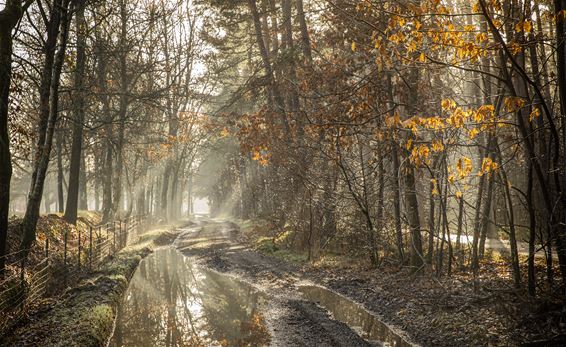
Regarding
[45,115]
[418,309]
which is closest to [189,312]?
[418,309]

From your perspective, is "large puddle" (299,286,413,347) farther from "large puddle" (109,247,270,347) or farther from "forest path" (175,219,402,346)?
"large puddle" (109,247,270,347)

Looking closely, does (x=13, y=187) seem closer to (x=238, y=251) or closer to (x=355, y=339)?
(x=238, y=251)

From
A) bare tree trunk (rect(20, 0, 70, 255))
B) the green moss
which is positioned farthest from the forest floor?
bare tree trunk (rect(20, 0, 70, 255))

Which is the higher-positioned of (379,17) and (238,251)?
(379,17)

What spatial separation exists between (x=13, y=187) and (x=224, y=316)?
5455 centimetres

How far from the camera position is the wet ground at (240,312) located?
8.99 metres

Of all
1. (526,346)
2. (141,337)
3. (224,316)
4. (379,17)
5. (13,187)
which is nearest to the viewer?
(526,346)

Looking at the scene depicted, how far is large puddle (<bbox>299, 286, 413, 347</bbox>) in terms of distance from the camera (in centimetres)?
885

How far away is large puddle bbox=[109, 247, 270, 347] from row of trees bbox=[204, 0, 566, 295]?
443 cm

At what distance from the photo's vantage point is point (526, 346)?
6875 mm

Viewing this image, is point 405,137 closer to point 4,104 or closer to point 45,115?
point 4,104

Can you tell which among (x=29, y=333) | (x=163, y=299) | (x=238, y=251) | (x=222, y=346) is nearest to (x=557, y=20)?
(x=222, y=346)

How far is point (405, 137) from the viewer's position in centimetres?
1347

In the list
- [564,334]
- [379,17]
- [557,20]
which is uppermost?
[379,17]
